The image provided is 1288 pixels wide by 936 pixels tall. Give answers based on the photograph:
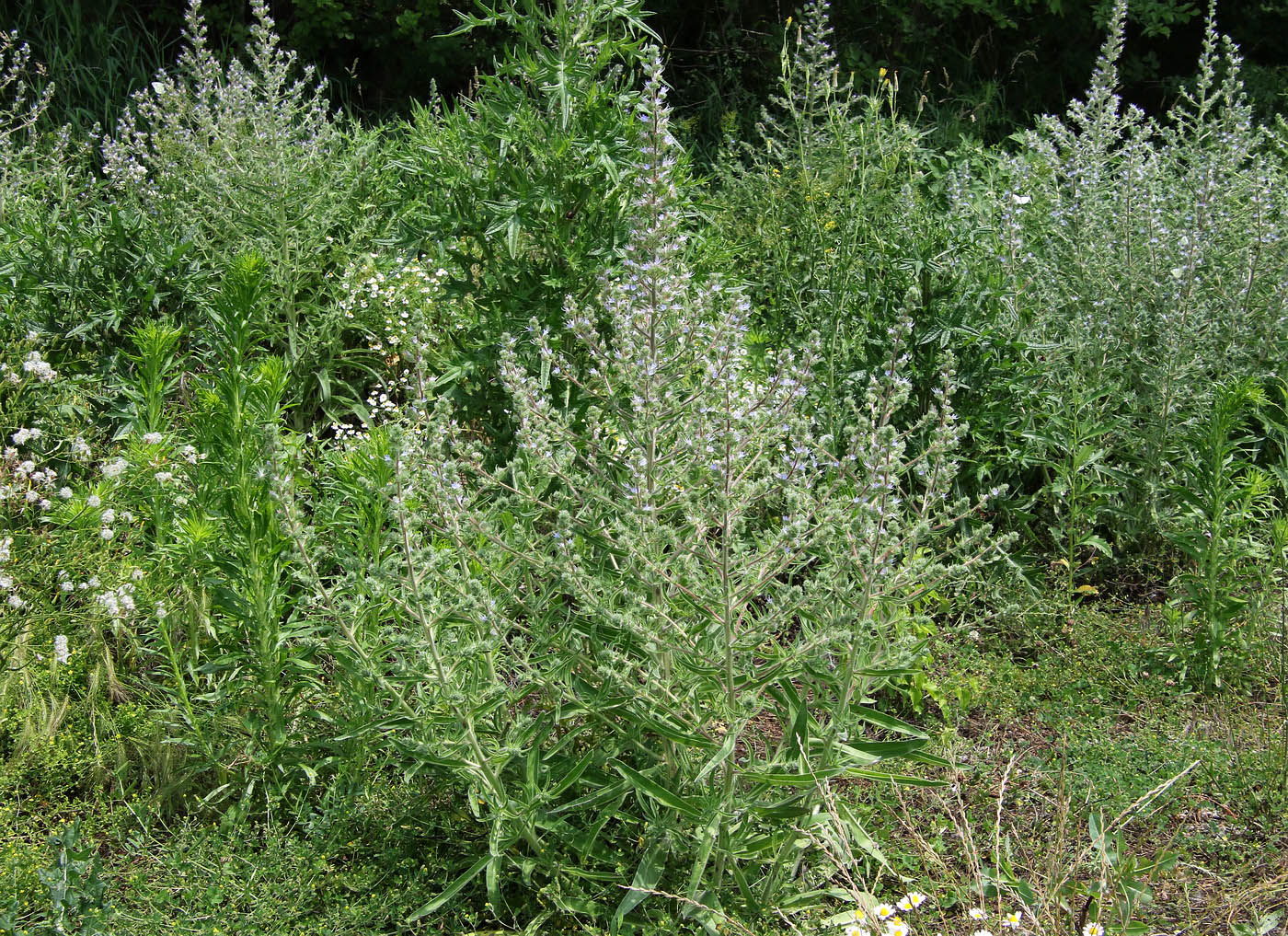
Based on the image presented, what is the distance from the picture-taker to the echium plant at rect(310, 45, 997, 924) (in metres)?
2.34

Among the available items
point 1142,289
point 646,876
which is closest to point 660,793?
point 646,876

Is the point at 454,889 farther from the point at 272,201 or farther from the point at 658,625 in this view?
the point at 272,201

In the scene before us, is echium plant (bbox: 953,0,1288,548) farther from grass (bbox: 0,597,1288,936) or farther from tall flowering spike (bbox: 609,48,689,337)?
tall flowering spike (bbox: 609,48,689,337)

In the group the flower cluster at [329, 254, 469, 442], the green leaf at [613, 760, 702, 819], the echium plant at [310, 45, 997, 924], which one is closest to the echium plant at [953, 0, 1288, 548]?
the echium plant at [310, 45, 997, 924]

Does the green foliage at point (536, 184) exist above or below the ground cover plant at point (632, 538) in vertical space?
above

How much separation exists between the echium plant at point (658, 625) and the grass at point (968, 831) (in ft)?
0.76

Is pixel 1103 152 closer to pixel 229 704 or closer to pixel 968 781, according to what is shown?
pixel 968 781

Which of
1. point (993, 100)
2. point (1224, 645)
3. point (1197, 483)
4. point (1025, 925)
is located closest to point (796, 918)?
point (1025, 925)

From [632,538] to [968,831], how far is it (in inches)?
43.4

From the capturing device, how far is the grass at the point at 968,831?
2.70 metres

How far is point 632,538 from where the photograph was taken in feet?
7.70

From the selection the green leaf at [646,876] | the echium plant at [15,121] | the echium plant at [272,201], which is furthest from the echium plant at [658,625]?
the echium plant at [15,121]

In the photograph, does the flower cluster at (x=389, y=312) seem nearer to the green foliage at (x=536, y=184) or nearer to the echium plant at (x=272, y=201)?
the echium plant at (x=272, y=201)

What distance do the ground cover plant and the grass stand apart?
19 millimetres
